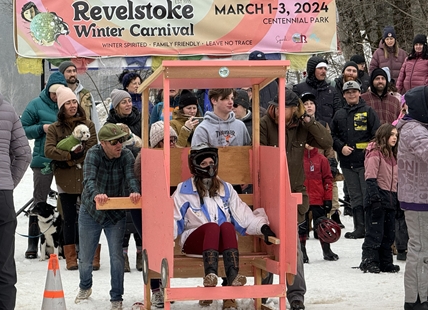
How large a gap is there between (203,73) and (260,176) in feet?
5.07

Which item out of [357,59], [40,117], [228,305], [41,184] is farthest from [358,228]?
[40,117]

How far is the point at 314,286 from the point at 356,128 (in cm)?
299

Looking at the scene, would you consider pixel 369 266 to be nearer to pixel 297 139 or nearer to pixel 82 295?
pixel 297 139

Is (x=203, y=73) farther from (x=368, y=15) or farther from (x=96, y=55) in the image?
(x=368, y=15)

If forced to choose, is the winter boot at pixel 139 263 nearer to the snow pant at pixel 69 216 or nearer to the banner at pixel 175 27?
the snow pant at pixel 69 216

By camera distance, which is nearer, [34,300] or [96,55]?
[34,300]

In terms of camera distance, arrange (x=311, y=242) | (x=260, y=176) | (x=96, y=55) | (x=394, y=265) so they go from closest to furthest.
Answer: (x=260, y=176), (x=394, y=265), (x=311, y=242), (x=96, y=55)

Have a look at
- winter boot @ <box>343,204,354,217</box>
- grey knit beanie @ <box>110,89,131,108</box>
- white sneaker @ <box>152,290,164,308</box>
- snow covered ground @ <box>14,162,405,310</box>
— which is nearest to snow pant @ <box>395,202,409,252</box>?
snow covered ground @ <box>14,162,405,310</box>

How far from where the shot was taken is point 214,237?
705 cm

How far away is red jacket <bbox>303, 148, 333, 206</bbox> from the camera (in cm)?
1088

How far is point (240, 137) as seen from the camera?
8344 millimetres

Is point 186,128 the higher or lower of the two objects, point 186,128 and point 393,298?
the higher

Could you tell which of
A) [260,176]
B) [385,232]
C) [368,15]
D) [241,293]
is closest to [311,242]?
[385,232]

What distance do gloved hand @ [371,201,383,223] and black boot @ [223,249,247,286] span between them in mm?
3267
